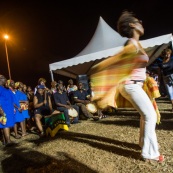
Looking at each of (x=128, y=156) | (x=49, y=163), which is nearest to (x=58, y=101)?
(x=49, y=163)

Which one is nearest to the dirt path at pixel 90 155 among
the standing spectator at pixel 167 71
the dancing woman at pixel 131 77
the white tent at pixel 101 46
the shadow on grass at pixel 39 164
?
the shadow on grass at pixel 39 164

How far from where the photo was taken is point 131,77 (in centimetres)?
305

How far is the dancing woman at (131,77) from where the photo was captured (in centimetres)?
295

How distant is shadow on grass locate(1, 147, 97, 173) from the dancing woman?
3.12 ft

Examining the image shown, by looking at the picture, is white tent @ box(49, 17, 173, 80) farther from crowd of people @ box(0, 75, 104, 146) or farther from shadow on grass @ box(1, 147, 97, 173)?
shadow on grass @ box(1, 147, 97, 173)

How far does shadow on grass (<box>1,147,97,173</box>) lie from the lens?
3.49 m

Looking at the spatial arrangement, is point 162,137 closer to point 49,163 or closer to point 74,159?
point 74,159

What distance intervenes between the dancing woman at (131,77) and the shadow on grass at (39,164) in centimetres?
95

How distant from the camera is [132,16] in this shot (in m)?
3.07

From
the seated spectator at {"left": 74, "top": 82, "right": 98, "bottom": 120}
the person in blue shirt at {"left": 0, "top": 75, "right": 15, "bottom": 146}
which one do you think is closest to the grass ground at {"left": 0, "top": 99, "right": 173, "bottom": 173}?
the person in blue shirt at {"left": 0, "top": 75, "right": 15, "bottom": 146}

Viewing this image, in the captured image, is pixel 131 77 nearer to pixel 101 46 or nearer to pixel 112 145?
pixel 112 145

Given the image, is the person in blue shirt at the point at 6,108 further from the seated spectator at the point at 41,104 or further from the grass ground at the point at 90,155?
the seated spectator at the point at 41,104

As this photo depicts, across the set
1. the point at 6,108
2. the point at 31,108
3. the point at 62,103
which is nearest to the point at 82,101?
the point at 62,103

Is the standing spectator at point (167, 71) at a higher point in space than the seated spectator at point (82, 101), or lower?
higher
